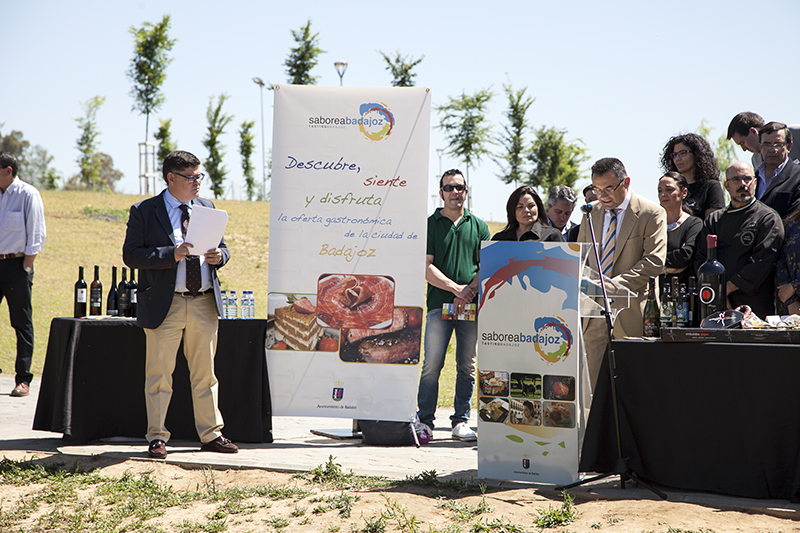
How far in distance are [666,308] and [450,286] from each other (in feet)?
5.71

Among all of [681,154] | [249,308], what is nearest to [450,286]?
[249,308]

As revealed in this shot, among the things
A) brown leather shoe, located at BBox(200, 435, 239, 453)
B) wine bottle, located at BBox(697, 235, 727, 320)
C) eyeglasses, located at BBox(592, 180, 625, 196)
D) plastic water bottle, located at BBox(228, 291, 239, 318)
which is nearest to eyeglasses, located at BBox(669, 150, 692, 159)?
eyeglasses, located at BBox(592, 180, 625, 196)

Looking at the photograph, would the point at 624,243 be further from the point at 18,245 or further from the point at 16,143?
the point at 16,143

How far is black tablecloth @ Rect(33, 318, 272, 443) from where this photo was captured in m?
4.84

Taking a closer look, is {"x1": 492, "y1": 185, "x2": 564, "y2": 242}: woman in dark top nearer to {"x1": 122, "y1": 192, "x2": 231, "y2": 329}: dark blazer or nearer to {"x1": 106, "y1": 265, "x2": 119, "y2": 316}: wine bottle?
{"x1": 122, "y1": 192, "x2": 231, "y2": 329}: dark blazer

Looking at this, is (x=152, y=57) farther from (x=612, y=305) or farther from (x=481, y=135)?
(x=612, y=305)

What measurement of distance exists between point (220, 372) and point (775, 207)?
439 cm

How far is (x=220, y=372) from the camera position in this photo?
16.2 ft

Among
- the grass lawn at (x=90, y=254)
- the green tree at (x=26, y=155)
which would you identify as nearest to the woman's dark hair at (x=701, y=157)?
the grass lawn at (x=90, y=254)

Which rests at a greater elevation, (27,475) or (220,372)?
(220,372)

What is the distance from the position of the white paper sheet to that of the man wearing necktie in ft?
8.22

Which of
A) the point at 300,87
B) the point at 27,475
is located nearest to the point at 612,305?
the point at 300,87

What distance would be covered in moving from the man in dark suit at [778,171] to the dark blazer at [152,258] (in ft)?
13.6

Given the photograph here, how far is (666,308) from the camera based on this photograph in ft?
12.9
